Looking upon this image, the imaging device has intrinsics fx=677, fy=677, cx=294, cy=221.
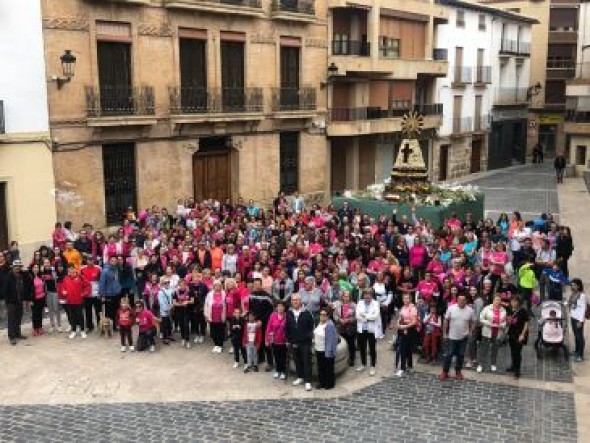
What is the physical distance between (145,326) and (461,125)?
32.5 m

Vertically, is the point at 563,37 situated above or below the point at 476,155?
above

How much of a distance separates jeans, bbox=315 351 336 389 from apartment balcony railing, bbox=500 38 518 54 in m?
38.3

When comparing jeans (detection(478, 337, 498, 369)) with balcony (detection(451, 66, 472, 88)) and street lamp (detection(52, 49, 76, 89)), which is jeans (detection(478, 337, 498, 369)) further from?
balcony (detection(451, 66, 472, 88))

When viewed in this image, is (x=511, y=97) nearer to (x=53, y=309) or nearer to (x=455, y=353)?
(x=455, y=353)

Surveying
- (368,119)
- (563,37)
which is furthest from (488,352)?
(563,37)

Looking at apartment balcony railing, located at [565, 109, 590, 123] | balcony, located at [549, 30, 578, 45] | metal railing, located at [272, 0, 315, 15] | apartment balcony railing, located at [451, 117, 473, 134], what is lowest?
apartment balcony railing, located at [451, 117, 473, 134]

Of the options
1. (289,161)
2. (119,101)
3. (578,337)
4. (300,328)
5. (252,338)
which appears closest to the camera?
(300,328)

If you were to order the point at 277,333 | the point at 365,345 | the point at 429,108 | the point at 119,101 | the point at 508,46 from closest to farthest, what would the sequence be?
the point at 277,333 → the point at 365,345 → the point at 119,101 → the point at 429,108 → the point at 508,46

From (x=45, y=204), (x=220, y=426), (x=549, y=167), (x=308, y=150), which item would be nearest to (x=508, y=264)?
(x=220, y=426)

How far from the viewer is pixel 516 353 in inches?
444

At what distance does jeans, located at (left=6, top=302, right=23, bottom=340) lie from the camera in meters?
13.0

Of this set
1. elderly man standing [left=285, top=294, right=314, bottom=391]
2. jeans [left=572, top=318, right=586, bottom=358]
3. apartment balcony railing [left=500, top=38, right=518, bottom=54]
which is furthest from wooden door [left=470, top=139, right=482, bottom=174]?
elderly man standing [left=285, top=294, right=314, bottom=391]

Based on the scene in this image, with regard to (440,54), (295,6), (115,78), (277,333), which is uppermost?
(295,6)

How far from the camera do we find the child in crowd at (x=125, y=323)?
1249 centimetres
